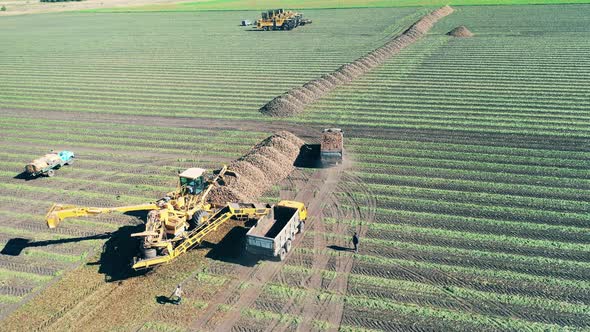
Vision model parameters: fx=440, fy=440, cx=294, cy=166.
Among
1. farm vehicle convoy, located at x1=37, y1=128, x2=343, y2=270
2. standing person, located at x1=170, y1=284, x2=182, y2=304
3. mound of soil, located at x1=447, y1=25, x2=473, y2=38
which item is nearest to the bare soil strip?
mound of soil, located at x1=447, y1=25, x2=473, y2=38

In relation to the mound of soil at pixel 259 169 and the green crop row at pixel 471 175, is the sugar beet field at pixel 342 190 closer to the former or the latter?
the green crop row at pixel 471 175

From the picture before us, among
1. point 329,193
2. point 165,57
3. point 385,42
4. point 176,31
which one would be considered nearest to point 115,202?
point 329,193

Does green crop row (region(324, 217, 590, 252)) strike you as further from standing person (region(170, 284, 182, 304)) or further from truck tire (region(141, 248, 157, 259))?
truck tire (region(141, 248, 157, 259))

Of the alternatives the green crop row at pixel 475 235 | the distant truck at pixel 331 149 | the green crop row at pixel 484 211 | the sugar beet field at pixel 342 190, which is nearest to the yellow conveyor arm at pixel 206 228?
the sugar beet field at pixel 342 190

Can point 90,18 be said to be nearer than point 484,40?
No

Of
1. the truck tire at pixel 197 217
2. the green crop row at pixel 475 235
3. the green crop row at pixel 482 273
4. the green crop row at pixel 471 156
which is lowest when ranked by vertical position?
the green crop row at pixel 482 273

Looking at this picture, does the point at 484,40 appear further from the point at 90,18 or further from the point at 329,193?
the point at 90,18
